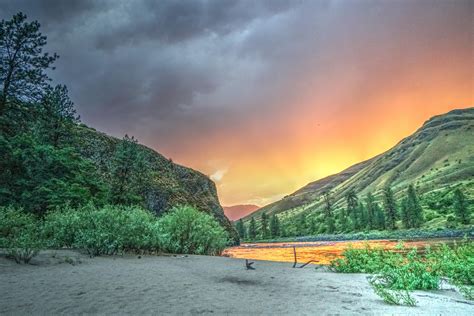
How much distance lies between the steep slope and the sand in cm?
4308

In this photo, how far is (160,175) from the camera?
8312 cm

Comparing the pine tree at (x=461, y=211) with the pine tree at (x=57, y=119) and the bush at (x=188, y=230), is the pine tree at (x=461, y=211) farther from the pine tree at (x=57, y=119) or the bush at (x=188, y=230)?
the pine tree at (x=57, y=119)

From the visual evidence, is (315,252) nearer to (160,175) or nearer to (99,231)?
(99,231)

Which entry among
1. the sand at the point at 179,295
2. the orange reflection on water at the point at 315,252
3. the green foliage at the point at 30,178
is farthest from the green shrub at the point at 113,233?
the orange reflection on water at the point at 315,252

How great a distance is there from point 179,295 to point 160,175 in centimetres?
7713

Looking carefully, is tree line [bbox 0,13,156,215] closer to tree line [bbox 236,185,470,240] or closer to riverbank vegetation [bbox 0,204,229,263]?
riverbank vegetation [bbox 0,204,229,263]

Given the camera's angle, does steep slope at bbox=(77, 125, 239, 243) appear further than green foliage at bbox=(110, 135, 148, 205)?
Yes

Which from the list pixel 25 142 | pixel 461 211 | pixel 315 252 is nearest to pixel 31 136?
pixel 25 142

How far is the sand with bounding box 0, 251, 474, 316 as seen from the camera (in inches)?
280

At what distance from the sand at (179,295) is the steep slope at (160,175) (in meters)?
43.1

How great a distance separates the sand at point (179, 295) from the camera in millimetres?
7117

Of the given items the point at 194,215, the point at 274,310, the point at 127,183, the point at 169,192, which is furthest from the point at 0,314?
the point at 169,192

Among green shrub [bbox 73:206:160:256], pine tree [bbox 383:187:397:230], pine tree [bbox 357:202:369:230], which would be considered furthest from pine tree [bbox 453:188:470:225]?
green shrub [bbox 73:206:160:256]

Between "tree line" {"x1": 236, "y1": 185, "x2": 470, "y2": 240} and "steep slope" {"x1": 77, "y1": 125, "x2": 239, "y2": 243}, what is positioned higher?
"steep slope" {"x1": 77, "y1": 125, "x2": 239, "y2": 243}
